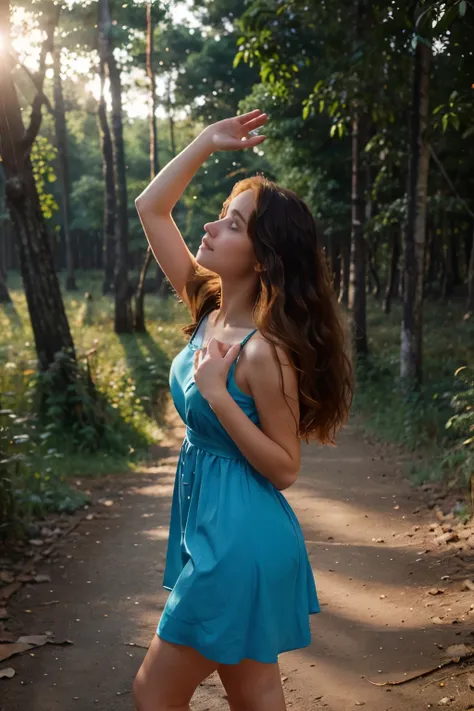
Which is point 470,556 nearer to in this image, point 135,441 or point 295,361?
point 295,361

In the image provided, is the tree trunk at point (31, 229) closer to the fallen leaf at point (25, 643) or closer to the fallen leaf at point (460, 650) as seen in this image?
the fallen leaf at point (25, 643)

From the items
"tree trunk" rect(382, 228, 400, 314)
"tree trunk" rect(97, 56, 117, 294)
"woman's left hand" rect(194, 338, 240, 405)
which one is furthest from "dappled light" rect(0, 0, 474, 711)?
"tree trunk" rect(382, 228, 400, 314)

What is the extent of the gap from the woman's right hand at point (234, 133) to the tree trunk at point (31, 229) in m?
Result: 7.32

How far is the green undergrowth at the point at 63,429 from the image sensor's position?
687 centimetres

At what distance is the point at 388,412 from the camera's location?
11.7 meters

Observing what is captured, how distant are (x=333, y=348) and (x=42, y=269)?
26.5 ft

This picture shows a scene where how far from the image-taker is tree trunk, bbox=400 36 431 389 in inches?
443

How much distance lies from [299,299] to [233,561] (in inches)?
31.9

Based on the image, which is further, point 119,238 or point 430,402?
point 119,238

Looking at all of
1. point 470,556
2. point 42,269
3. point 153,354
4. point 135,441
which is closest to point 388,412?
point 135,441

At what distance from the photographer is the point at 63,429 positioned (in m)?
9.84

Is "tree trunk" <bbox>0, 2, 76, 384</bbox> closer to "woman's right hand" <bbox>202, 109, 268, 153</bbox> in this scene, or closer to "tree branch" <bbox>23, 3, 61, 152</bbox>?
"tree branch" <bbox>23, 3, 61, 152</bbox>

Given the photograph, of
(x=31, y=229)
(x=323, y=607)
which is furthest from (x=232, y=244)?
(x=31, y=229)

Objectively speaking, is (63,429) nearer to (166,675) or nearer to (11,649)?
(11,649)
